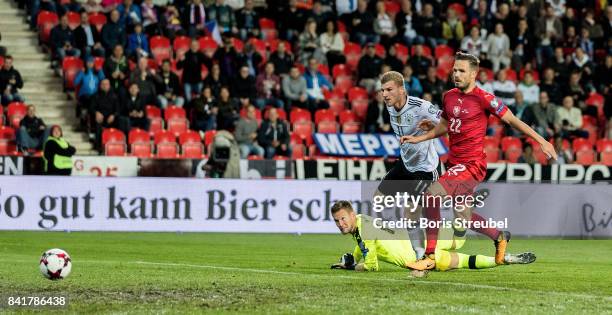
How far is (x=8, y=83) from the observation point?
24.9 metres

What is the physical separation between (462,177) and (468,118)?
0.62 metres

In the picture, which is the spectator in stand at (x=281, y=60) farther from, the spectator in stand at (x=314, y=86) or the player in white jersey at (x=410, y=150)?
the player in white jersey at (x=410, y=150)

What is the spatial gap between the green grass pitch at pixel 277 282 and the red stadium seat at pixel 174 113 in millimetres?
7147

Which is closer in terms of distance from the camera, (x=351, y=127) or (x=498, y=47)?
(x=351, y=127)

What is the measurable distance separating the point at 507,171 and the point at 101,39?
9.51 metres

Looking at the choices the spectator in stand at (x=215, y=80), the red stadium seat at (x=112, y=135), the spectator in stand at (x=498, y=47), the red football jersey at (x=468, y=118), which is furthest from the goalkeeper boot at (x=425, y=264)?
the spectator in stand at (x=498, y=47)

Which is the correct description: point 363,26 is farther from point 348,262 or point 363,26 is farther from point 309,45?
point 348,262

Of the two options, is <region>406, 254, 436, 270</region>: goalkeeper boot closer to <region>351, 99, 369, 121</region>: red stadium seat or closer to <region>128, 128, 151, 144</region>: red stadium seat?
<region>128, 128, 151, 144</region>: red stadium seat

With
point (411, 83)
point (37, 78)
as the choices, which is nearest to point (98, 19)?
point (37, 78)

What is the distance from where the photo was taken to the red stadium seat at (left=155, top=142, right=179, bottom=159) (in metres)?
24.6

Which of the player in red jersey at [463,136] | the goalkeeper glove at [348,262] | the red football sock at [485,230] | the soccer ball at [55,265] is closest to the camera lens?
the soccer ball at [55,265]

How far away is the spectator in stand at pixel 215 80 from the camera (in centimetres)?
2595

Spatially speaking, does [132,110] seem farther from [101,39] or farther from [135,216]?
[135,216]

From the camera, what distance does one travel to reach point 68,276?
12.3 m
